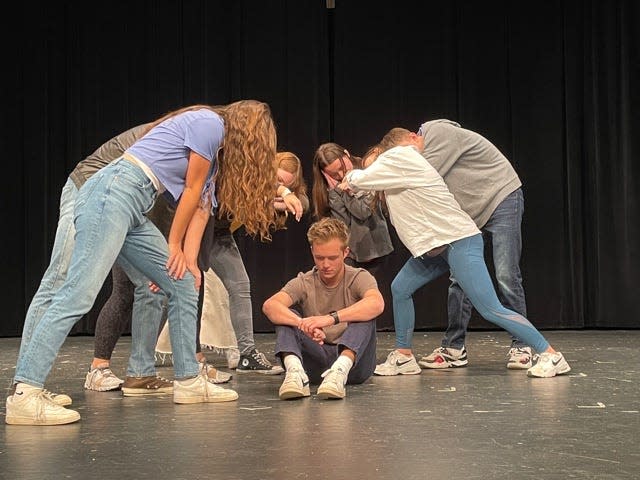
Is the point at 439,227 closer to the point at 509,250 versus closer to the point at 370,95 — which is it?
the point at 509,250

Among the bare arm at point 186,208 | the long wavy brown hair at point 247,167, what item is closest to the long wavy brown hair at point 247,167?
the long wavy brown hair at point 247,167

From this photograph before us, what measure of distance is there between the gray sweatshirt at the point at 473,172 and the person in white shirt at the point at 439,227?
31 centimetres

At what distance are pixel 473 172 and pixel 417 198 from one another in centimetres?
54

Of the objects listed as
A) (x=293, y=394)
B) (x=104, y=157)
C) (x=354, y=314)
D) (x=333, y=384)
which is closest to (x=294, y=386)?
(x=293, y=394)

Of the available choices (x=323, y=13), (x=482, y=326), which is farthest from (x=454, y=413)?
(x=323, y=13)

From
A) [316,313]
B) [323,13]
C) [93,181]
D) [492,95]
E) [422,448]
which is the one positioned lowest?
[422,448]

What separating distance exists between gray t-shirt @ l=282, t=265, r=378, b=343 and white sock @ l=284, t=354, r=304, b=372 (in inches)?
10.4

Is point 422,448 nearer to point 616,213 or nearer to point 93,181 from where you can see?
point 93,181

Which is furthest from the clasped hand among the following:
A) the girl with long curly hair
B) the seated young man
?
the girl with long curly hair

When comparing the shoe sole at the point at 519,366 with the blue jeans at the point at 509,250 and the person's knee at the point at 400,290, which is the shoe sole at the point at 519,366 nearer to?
the blue jeans at the point at 509,250

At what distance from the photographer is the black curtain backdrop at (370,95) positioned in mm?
7082

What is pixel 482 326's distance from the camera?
7.22m

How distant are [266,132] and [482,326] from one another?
14.4ft

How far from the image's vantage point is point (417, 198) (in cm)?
412
